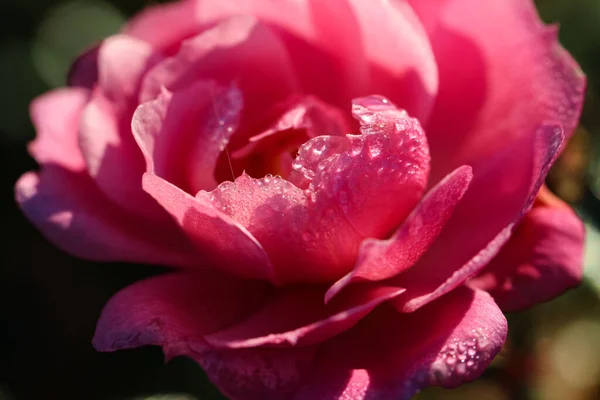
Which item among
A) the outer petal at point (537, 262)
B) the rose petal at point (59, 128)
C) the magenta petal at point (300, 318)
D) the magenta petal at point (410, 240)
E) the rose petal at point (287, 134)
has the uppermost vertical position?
the rose petal at point (59, 128)

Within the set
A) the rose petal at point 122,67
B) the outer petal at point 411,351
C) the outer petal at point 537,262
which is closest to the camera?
the outer petal at point 411,351

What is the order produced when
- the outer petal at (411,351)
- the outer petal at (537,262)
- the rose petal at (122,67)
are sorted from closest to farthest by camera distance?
the outer petal at (411,351) < the outer petal at (537,262) < the rose petal at (122,67)

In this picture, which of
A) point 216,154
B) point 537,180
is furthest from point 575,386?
point 216,154

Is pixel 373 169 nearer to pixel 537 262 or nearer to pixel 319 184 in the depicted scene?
pixel 319 184

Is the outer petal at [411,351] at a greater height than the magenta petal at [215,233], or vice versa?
the magenta petal at [215,233]

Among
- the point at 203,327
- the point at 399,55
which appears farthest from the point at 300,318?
the point at 399,55

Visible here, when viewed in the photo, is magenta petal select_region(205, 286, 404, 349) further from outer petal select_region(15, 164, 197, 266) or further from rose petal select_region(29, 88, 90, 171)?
rose petal select_region(29, 88, 90, 171)

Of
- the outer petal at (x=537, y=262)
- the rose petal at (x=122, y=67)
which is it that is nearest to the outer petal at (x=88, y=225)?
the rose petal at (x=122, y=67)

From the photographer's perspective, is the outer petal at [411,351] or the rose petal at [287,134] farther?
the rose petal at [287,134]

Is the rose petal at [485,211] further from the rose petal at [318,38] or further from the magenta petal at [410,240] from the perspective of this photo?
the rose petal at [318,38]
